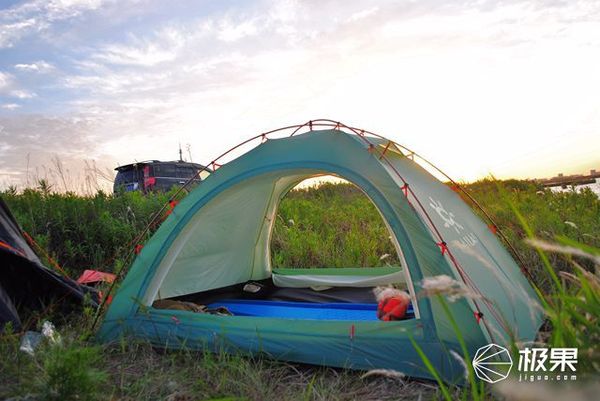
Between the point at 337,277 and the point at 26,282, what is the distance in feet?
8.51

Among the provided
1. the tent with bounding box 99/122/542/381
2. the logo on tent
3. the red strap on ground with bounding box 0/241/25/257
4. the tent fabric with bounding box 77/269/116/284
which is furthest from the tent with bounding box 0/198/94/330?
the logo on tent

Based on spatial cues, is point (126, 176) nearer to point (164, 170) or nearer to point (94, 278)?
point (164, 170)

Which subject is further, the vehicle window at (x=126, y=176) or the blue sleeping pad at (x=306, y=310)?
the vehicle window at (x=126, y=176)

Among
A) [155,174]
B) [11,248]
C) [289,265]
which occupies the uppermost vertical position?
[155,174]

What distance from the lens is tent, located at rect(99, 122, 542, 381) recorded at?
2.64 metres

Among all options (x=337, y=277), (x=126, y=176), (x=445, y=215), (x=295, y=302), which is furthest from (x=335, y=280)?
(x=126, y=176)

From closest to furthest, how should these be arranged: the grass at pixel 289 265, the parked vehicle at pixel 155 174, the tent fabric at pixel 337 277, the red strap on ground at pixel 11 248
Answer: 1. the grass at pixel 289 265
2. the red strap on ground at pixel 11 248
3. the tent fabric at pixel 337 277
4. the parked vehicle at pixel 155 174

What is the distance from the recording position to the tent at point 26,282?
3.42 m

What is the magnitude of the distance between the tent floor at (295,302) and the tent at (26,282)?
953mm

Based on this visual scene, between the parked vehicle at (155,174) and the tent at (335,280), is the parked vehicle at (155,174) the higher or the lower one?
the higher one

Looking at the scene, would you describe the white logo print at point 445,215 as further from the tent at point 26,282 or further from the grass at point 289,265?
the tent at point 26,282

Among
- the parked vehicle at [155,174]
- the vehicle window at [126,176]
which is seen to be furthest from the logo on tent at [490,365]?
the vehicle window at [126,176]

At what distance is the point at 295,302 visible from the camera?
4184 millimetres

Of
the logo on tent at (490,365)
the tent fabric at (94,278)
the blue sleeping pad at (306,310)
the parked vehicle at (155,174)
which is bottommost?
the logo on tent at (490,365)
